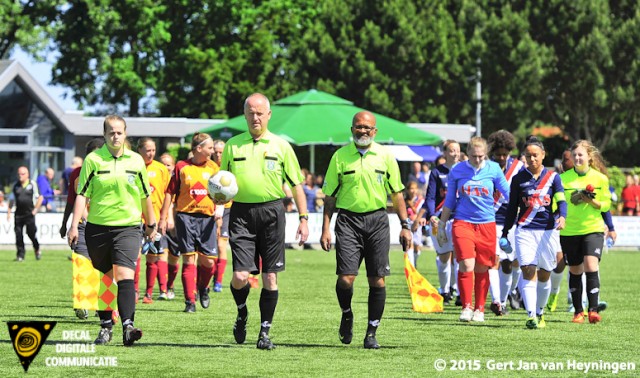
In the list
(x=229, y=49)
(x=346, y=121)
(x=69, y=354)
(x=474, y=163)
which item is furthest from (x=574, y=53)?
(x=69, y=354)

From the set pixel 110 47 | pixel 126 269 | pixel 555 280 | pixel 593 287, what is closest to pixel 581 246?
pixel 593 287

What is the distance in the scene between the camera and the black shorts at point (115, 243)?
1109 centimetres

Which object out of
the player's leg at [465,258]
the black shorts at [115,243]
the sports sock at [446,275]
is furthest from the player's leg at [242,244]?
the sports sock at [446,275]

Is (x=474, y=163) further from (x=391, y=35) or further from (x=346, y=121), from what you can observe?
(x=391, y=35)

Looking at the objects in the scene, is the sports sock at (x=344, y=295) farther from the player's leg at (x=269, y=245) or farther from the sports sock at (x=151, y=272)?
the sports sock at (x=151, y=272)

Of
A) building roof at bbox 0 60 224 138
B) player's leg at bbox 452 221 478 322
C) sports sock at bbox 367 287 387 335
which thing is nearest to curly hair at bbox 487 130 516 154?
player's leg at bbox 452 221 478 322

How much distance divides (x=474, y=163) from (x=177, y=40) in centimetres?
4717

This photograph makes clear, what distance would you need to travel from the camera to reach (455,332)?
41.4 ft

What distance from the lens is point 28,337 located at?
8.98 metres

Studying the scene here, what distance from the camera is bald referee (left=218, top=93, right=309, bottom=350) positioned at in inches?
431

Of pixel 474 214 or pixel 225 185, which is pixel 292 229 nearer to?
pixel 474 214

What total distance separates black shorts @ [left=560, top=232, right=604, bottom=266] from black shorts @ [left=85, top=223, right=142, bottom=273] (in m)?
5.25

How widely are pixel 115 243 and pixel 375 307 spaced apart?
2357mm

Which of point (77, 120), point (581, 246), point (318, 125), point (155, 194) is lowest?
point (581, 246)
